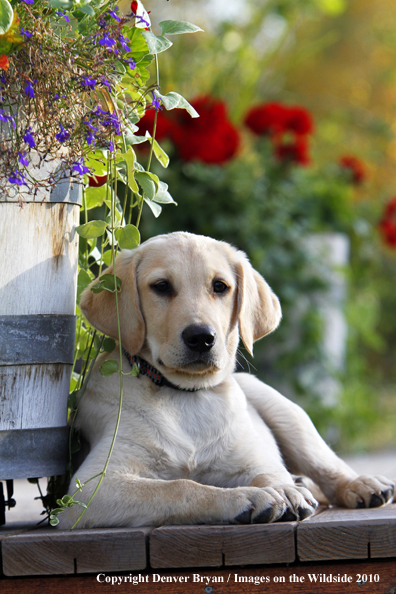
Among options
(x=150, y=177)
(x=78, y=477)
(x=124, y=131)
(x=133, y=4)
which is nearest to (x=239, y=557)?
(x=78, y=477)

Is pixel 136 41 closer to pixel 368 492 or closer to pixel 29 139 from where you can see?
pixel 29 139

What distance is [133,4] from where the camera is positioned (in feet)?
6.77

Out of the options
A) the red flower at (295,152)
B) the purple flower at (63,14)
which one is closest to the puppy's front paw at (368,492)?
the purple flower at (63,14)

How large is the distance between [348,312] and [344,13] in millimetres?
8749

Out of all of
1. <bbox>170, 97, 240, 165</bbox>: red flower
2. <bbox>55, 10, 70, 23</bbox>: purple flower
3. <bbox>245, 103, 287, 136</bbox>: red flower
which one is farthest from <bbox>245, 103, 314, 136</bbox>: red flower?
<bbox>55, 10, 70, 23</bbox>: purple flower

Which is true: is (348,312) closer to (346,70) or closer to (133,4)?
(133,4)

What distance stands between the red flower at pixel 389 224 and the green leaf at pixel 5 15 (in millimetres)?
4766

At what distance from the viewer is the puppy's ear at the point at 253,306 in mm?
2496

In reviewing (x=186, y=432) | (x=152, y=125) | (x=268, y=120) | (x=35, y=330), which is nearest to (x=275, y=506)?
(x=186, y=432)

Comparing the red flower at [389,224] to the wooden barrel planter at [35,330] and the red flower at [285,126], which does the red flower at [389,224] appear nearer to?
the red flower at [285,126]

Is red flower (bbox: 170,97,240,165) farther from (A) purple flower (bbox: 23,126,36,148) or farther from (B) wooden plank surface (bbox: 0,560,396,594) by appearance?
(B) wooden plank surface (bbox: 0,560,396,594)

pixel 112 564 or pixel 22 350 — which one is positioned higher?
pixel 22 350

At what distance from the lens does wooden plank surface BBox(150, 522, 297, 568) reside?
1.81 m

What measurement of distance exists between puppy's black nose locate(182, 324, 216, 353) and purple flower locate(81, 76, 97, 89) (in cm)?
81
